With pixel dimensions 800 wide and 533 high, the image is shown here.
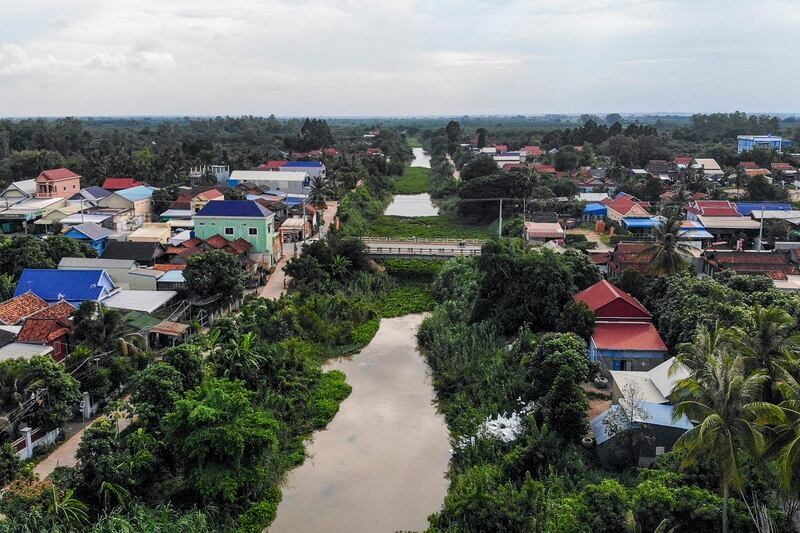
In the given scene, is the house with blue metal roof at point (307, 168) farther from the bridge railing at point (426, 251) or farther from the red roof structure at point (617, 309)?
the red roof structure at point (617, 309)

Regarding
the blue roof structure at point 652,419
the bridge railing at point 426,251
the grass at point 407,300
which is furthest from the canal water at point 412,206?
the blue roof structure at point 652,419

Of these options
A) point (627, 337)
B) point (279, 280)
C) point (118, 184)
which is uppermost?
point (118, 184)

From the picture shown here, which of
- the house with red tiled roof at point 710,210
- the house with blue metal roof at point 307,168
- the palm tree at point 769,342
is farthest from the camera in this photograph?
the house with blue metal roof at point 307,168

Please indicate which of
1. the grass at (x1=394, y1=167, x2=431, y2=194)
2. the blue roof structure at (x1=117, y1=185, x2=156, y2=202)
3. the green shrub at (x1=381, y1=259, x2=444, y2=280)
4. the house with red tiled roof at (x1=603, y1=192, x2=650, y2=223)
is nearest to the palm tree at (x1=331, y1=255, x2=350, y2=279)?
the green shrub at (x1=381, y1=259, x2=444, y2=280)

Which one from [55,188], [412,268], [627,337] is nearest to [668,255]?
[627,337]

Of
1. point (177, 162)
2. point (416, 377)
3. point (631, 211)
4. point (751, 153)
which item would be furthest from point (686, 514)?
point (751, 153)

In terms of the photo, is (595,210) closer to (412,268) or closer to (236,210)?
(412,268)
